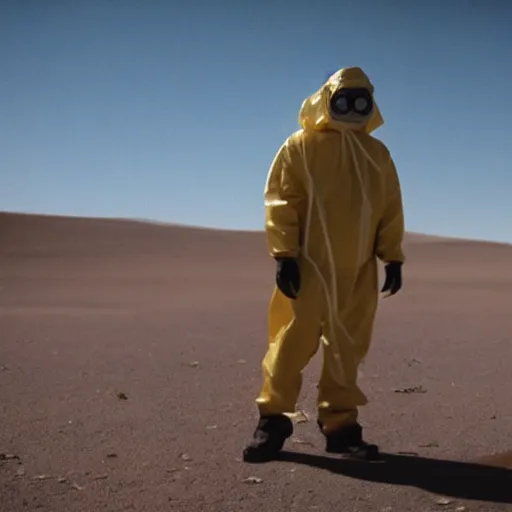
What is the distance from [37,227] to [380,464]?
120ft

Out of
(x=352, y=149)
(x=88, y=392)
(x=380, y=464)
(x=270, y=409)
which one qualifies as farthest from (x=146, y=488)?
(x=88, y=392)

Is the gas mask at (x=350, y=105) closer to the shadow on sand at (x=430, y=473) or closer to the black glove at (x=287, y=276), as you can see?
the black glove at (x=287, y=276)

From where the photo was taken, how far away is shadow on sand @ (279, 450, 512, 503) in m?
4.31

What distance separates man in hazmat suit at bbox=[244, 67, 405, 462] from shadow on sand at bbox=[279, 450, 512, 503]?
0.13m

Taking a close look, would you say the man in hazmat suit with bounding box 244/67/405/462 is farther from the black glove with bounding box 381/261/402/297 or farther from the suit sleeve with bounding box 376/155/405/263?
the black glove with bounding box 381/261/402/297

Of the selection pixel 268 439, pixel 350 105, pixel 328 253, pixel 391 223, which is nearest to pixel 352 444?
pixel 268 439

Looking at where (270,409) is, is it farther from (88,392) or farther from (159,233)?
(159,233)

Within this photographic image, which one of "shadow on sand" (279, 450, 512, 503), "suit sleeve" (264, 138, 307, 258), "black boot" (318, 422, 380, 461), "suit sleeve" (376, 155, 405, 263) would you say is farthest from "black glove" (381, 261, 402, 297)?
"shadow on sand" (279, 450, 512, 503)

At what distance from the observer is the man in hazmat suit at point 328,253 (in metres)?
4.82

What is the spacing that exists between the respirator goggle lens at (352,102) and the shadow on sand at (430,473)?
1969 mm

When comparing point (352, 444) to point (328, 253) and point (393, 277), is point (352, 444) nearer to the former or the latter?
point (393, 277)

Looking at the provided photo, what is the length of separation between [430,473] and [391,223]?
4.67 feet

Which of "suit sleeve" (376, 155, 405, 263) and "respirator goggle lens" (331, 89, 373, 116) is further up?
"respirator goggle lens" (331, 89, 373, 116)

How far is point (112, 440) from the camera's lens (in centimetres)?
533
